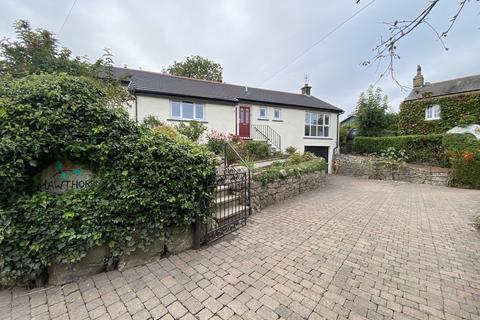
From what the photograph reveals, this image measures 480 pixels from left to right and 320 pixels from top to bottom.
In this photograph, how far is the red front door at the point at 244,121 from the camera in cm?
1371

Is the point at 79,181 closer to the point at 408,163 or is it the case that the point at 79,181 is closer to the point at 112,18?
the point at 112,18

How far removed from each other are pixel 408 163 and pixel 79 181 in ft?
57.1

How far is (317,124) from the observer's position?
16.8 m

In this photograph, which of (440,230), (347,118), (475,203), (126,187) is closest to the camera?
(126,187)

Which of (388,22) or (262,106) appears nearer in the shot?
(388,22)

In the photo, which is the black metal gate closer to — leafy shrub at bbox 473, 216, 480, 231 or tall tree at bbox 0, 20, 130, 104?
tall tree at bbox 0, 20, 130, 104

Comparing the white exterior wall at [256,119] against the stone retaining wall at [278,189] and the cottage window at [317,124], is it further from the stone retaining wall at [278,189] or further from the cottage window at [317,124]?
the stone retaining wall at [278,189]

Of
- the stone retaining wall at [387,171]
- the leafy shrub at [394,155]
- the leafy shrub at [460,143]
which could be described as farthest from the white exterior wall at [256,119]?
the leafy shrub at [460,143]

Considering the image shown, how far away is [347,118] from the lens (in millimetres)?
35656

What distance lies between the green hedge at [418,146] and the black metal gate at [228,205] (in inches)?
536

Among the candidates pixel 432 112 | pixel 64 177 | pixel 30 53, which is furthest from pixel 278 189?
pixel 432 112

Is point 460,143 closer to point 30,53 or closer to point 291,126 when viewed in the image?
point 291,126

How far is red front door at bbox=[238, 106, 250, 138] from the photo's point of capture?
13.7 metres

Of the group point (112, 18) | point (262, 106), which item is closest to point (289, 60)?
point (262, 106)
